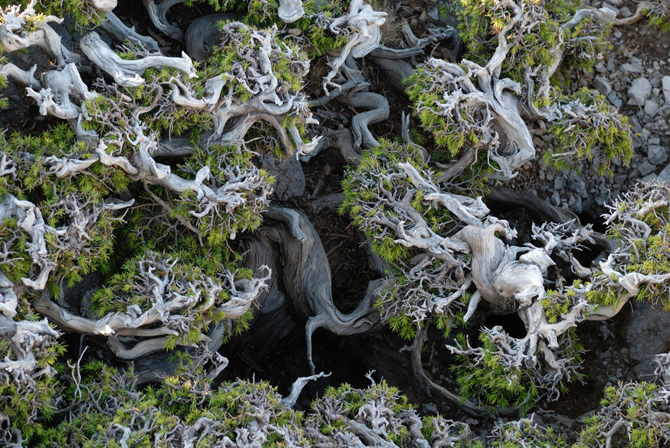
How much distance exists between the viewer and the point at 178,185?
5758 mm

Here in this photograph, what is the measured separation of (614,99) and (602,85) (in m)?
0.14

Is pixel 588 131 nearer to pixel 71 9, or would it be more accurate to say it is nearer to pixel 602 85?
pixel 602 85

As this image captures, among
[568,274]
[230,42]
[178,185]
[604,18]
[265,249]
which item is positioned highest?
[230,42]

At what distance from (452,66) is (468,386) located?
2176mm

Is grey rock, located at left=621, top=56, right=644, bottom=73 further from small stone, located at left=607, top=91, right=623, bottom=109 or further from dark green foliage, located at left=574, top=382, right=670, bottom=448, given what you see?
dark green foliage, located at left=574, top=382, right=670, bottom=448

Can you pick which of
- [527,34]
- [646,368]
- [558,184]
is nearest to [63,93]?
[527,34]

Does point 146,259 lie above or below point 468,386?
above

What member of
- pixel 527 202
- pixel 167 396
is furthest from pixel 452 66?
pixel 167 396

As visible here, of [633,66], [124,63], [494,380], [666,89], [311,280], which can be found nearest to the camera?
[124,63]

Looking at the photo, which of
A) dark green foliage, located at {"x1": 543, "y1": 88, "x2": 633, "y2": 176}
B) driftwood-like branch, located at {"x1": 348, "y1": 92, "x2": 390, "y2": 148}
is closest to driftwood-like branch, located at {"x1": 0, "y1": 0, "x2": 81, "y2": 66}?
driftwood-like branch, located at {"x1": 348, "y1": 92, "x2": 390, "y2": 148}

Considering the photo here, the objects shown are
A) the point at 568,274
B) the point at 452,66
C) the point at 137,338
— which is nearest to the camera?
the point at 137,338

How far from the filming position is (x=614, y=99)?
24.0 ft

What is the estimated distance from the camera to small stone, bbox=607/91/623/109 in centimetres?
729

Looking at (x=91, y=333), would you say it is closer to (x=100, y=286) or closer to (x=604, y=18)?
(x=100, y=286)
